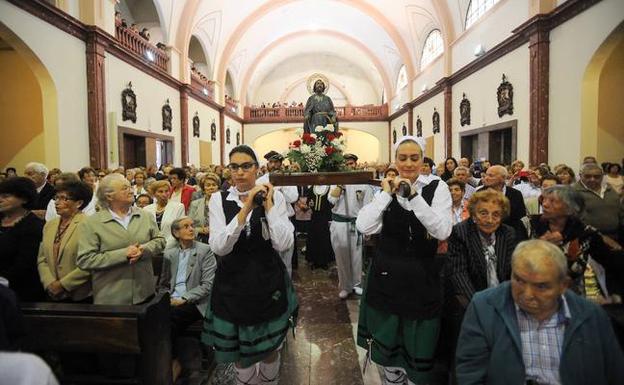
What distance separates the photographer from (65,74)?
24.7ft

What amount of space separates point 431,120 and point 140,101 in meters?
10.4

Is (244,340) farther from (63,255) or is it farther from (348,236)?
(348,236)

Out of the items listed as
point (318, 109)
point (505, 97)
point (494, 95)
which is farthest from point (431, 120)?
point (318, 109)

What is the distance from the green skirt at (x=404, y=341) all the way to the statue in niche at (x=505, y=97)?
26.8 ft

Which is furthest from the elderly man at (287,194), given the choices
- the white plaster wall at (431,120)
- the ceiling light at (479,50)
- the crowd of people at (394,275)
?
the white plaster wall at (431,120)

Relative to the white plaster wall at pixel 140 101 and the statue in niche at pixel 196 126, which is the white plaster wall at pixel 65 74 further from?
the statue in niche at pixel 196 126

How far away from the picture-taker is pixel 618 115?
6938 millimetres

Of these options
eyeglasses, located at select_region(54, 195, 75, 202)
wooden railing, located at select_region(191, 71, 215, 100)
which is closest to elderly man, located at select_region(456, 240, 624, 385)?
eyeglasses, located at select_region(54, 195, 75, 202)

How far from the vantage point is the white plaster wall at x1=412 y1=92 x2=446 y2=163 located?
13711 millimetres

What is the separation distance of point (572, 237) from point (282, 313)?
1.99m

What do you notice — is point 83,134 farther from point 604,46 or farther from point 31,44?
point 604,46

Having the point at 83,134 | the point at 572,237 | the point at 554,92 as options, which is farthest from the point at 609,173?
the point at 83,134

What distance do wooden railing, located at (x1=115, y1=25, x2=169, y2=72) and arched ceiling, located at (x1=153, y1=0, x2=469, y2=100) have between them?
0.84m

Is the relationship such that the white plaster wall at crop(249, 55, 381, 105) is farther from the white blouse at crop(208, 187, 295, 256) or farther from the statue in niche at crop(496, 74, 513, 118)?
the white blouse at crop(208, 187, 295, 256)
